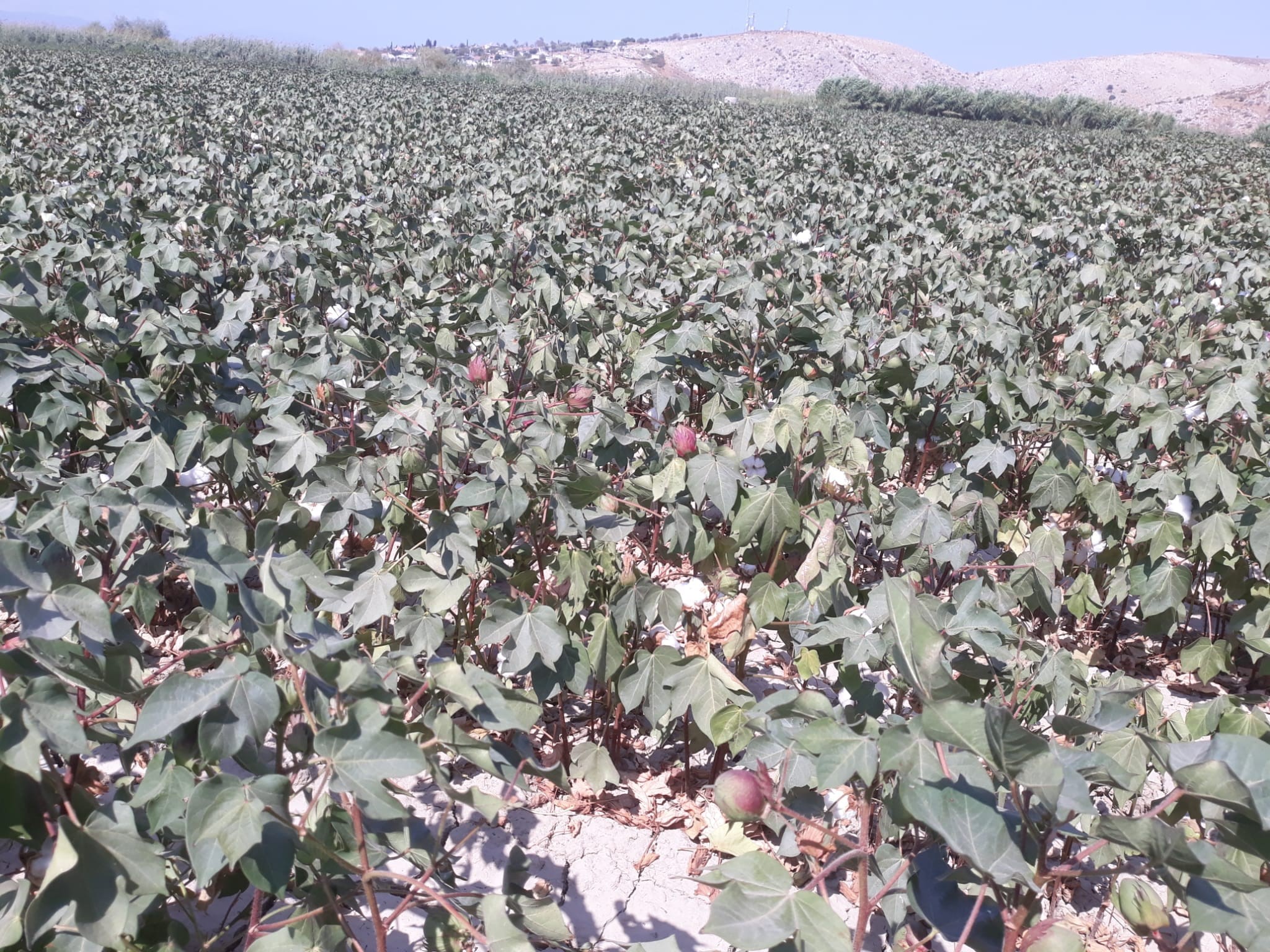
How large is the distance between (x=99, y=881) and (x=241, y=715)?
0.30 metres

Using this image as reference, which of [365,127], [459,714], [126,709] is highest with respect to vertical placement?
[365,127]

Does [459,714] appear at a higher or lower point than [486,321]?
lower

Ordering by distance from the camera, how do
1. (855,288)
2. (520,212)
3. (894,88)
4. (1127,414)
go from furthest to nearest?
(894,88) → (520,212) → (855,288) → (1127,414)

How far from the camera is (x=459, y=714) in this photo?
2.55 m

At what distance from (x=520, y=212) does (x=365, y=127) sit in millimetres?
9092

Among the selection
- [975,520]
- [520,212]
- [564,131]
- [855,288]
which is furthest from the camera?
[564,131]

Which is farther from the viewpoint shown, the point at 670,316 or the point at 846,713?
the point at 670,316

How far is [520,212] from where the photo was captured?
23.7ft

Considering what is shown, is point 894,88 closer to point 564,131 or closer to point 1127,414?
point 564,131

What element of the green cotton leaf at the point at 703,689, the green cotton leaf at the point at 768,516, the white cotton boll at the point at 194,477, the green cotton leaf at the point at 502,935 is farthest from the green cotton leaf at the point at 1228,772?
the white cotton boll at the point at 194,477

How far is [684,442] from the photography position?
2.73 m

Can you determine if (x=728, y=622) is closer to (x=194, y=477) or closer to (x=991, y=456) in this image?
(x=991, y=456)

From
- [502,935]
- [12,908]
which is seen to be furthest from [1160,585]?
[12,908]

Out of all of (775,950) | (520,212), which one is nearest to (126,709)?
(775,950)
